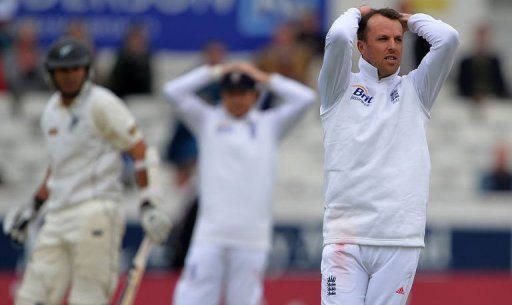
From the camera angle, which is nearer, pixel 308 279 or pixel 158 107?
pixel 308 279

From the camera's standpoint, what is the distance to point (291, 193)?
15.9 metres

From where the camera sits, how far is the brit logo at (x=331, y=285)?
23.2ft

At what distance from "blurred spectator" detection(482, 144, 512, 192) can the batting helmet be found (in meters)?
7.58

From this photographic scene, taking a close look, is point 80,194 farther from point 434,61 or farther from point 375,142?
point 434,61

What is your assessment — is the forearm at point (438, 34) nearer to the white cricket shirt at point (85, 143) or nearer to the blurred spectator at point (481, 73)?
the white cricket shirt at point (85, 143)

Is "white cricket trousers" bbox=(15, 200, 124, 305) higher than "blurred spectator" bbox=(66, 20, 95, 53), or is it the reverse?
"blurred spectator" bbox=(66, 20, 95, 53)

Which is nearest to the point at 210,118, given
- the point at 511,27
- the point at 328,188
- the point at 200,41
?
the point at 328,188

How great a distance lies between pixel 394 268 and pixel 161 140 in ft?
30.5

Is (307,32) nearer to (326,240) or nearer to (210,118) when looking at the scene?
(210,118)

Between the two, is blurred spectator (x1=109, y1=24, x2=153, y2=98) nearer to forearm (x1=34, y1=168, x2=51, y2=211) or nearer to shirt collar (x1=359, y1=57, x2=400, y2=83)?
forearm (x1=34, y1=168, x2=51, y2=211)

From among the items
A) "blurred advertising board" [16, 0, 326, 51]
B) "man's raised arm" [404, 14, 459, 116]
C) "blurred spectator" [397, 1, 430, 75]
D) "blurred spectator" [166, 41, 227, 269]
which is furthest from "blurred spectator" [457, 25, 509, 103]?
"man's raised arm" [404, 14, 459, 116]

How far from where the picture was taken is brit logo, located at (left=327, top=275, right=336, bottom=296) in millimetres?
7074

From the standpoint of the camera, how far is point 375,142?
7078mm

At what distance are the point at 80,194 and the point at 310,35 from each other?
8030 millimetres
